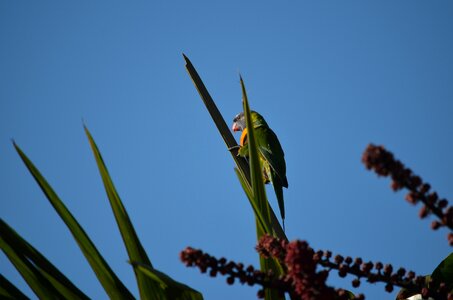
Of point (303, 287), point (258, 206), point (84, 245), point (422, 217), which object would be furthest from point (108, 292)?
point (422, 217)

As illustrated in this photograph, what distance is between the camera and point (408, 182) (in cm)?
62

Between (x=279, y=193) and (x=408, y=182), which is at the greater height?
(x=279, y=193)

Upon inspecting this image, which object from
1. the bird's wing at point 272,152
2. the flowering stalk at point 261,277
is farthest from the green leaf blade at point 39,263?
the bird's wing at point 272,152

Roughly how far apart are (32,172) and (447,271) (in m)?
1.24

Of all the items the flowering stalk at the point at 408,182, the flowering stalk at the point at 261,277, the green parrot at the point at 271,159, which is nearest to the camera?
the flowering stalk at the point at 408,182

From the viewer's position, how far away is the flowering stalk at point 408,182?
1.95ft

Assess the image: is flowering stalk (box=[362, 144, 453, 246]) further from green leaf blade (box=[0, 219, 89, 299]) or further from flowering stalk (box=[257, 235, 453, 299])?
green leaf blade (box=[0, 219, 89, 299])

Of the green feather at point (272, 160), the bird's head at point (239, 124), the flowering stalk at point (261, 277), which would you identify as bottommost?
the flowering stalk at point (261, 277)

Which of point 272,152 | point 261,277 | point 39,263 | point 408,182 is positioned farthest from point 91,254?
point 272,152

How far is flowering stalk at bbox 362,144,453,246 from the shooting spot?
0.59m

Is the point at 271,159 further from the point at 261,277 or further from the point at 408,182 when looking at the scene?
the point at 408,182

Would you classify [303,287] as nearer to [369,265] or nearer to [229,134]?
Answer: [369,265]

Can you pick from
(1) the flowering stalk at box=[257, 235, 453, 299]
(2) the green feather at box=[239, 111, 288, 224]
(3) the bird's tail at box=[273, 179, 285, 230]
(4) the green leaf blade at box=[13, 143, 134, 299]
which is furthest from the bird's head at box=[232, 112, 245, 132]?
(1) the flowering stalk at box=[257, 235, 453, 299]

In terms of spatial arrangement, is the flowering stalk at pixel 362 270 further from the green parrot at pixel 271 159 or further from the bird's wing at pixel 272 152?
the bird's wing at pixel 272 152
